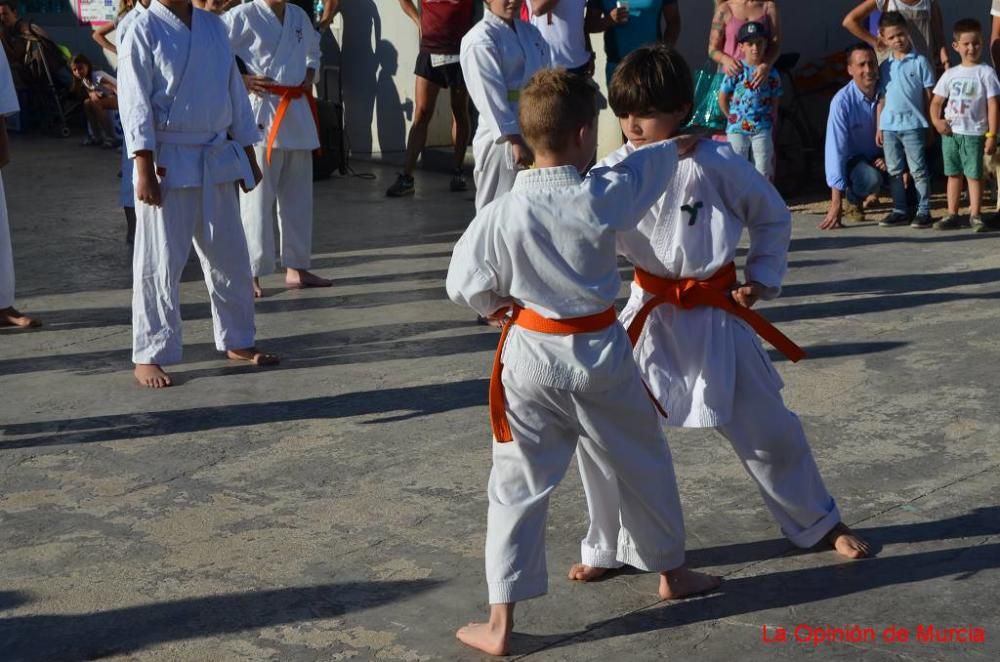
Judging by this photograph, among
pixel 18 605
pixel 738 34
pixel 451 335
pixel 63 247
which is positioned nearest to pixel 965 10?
pixel 738 34

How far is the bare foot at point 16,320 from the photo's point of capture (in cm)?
722

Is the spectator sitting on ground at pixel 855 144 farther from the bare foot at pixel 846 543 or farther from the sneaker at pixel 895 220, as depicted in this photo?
the bare foot at pixel 846 543

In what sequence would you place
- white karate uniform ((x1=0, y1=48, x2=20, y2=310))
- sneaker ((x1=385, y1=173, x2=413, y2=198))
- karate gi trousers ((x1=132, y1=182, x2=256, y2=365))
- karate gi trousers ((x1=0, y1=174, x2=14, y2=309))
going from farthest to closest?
sneaker ((x1=385, y1=173, x2=413, y2=198)), karate gi trousers ((x1=0, y1=174, x2=14, y2=309)), white karate uniform ((x1=0, y1=48, x2=20, y2=310)), karate gi trousers ((x1=132, y1=182, x2=256, y2=365))

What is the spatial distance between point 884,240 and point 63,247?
17.6 feet

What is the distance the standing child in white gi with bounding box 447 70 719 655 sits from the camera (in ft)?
11.2

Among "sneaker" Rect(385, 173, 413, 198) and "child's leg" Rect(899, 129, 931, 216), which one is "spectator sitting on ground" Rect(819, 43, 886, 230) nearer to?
"child's leg" Rect(899, 129, 931, 216)

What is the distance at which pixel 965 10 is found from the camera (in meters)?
11.2

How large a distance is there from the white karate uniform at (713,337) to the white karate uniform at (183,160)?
269 cm

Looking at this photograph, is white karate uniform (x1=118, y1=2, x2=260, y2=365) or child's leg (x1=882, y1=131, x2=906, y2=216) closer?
white karate uniform (x1=118, y1=2, x2=260, y2=365)

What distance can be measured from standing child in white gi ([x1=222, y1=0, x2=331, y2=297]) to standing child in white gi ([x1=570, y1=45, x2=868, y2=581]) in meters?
4.03

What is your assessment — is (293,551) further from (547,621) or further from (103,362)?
(103,362)

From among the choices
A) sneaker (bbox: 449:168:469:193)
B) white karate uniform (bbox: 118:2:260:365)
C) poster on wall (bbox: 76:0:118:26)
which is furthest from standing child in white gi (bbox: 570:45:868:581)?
poster on wall (bbox: 76:0:118:26)

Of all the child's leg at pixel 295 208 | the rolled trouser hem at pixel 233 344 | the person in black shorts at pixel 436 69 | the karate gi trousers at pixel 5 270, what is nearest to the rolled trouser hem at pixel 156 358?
the rolled trouser hem at pixel 233 344

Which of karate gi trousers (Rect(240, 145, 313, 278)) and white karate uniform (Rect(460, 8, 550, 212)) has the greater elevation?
white karate uniform (Rect(460, 8, 550, 212))
